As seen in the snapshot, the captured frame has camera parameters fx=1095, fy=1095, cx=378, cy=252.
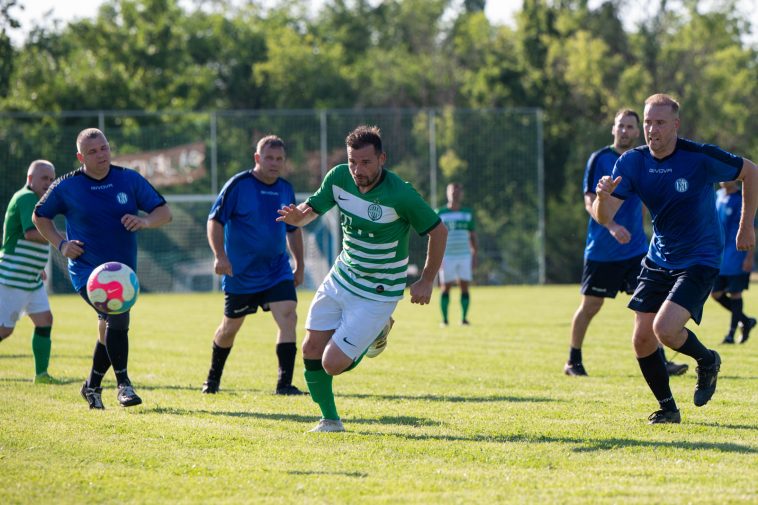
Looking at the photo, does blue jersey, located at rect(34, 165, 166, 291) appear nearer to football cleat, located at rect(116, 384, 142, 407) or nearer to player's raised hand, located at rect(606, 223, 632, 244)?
football cleat, located at rect(116, 384, 142, 407)

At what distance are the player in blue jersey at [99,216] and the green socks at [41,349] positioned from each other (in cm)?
229

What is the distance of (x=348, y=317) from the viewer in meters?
7.50

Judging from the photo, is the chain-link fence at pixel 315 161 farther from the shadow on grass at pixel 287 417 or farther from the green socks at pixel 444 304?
the shadow on grass at pixel 287 417

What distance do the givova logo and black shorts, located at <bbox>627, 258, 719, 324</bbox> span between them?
6.33 feet

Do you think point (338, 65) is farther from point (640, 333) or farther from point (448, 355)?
point (640, 333)

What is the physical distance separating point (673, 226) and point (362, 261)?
2.16m

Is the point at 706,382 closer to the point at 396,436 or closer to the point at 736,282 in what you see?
the point at 396,436

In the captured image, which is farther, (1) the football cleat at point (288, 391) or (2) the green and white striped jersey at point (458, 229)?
(2) the green and white striped jersey at point (458, 229)

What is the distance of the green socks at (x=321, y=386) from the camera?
25.1 ft

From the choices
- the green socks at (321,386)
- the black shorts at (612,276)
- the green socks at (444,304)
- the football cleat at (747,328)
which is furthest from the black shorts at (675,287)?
the green socks at (444,304)

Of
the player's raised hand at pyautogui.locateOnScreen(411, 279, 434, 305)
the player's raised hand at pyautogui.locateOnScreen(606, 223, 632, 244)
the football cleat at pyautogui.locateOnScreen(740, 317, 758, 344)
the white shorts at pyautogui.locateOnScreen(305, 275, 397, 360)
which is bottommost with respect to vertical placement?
the football cleat at pyautogui.locateOnScreen(740, 317, 758, 344)

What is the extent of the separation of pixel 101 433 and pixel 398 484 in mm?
2647

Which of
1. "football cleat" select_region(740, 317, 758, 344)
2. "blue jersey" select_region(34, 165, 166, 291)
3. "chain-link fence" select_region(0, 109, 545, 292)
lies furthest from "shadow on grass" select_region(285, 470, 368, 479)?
"chain-link fence" select_region(0, 109, 545, 292)

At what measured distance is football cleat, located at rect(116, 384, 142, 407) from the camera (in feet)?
28.4
